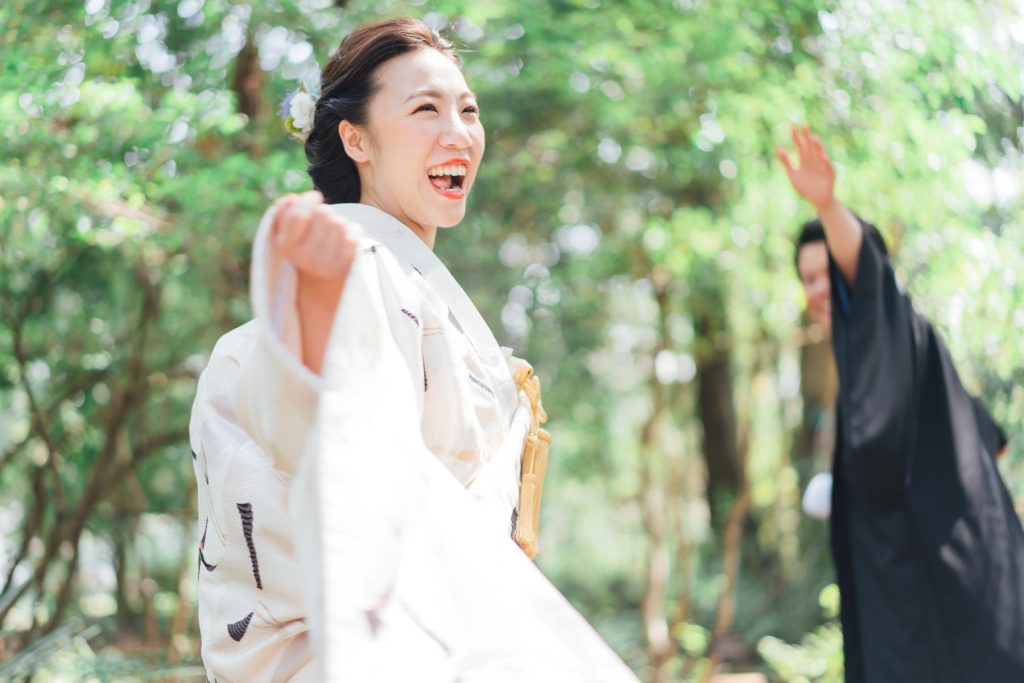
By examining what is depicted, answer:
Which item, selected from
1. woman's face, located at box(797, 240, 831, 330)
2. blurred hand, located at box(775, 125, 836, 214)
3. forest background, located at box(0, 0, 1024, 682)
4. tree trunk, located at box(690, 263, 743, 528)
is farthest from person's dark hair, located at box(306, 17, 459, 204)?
tree trunk, located at box(690, 263, 743, 528)

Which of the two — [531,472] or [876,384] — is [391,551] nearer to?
[531,472]

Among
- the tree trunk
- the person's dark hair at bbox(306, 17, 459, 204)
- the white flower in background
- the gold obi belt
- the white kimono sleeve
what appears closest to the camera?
the white kimono sleeve

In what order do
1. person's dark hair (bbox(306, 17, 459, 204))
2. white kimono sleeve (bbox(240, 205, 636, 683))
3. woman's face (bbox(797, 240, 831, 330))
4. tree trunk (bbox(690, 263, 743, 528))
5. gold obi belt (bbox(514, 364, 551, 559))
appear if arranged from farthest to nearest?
1. tree trunk (bbox(690, 263, 743, 528))
2. woman's face (bbox(797, 240, 831, 330))
3. person's dark hair (bbox(306, 17, 459, 204))
4. gold obi belt (bbox(514, 364, 551, 559))
5. white kimono sleeve (bbox(240, 205, 636, 683))

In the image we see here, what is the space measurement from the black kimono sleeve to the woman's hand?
1650 millimetres

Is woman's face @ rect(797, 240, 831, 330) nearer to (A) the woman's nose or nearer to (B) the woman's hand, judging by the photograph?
(A) the woman's nose

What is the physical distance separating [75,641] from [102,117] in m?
1.63

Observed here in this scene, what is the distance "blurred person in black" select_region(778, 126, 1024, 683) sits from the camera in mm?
2393

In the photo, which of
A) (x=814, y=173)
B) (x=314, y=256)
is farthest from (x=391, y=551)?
(x=814, y=173)

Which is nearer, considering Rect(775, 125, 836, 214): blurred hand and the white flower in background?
the white flower in background

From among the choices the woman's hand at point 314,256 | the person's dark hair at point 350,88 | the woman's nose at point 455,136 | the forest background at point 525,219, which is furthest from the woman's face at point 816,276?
the woman's hand at point 314,256

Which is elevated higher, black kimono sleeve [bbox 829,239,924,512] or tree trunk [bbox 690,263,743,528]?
black kimono sleeve [bbox 829,239,924,512]

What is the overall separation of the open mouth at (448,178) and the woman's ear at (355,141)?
12 cm

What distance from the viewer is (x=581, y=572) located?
10.6m

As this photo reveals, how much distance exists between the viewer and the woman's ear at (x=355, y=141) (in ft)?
5.51
